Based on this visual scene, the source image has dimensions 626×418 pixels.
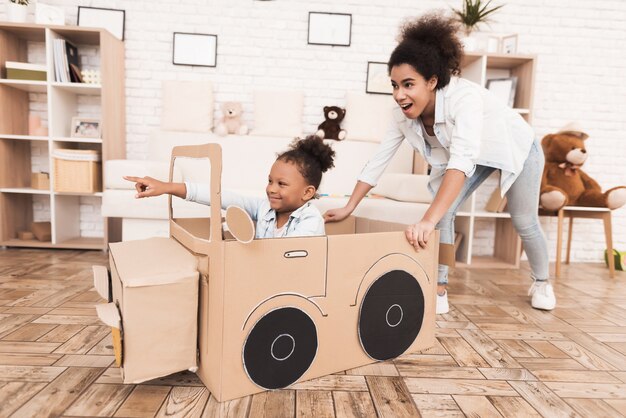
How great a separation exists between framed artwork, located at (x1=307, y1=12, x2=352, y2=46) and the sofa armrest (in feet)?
4.42

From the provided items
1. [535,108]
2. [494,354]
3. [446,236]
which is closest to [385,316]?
[494,354]

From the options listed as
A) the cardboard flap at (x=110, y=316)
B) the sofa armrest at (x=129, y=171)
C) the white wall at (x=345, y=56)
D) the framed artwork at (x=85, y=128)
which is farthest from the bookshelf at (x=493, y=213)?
the framed artwork at (x=85, y=128)

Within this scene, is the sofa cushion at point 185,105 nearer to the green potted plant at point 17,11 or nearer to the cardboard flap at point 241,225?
the green potted plant at point 17,11

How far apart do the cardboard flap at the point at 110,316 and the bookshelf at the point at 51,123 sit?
182cm

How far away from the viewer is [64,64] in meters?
2.51

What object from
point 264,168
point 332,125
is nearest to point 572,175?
point 332,125

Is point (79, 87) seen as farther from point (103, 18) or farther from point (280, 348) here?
point (280, 348)

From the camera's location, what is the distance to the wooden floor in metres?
0.89

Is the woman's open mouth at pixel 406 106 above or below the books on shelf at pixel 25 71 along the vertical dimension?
below

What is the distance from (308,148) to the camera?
4.30 feet

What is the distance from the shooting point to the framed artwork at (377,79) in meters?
2.87

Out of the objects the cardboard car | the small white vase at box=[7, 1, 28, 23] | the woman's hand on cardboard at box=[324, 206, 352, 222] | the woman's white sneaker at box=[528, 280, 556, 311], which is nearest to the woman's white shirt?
the woman's hand on cardboard at box=[324, 206, 352, 222]

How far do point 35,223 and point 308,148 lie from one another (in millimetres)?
2200

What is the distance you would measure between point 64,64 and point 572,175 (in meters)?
3.10
